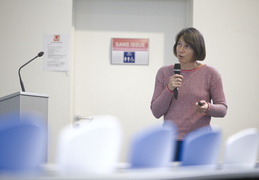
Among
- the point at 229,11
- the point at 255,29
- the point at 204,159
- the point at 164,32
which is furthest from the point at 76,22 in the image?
the point at 204,159

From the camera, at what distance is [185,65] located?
6.86ft

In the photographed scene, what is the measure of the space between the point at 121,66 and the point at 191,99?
218 centimetres

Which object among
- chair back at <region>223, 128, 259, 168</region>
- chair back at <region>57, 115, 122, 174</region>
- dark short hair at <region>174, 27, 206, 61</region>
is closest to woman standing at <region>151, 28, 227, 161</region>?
dark short hair at <region>174, 27, 206, 61</region>

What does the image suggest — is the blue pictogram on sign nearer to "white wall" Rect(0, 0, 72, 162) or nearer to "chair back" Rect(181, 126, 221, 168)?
"white wall" Rect(0, 0, 72, 162)

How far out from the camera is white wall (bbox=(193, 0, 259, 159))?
4016 mm

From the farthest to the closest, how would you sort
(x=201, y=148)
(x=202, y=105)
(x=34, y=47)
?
(x=34, y=47) → (x=202, y=105) → (x=201, y=148)

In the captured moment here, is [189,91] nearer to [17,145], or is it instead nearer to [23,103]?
[23,103]

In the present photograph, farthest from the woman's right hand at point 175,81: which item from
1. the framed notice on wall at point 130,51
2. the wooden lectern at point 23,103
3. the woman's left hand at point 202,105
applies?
the framed notice on wall at point 130,51

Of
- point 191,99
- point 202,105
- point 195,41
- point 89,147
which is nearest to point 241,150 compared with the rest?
point 89,147

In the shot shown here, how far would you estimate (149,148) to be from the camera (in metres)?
0.76

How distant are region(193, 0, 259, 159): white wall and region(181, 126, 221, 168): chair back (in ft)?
10.4

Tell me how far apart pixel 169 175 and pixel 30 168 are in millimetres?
230

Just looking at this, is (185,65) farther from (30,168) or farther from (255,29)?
(255,29)

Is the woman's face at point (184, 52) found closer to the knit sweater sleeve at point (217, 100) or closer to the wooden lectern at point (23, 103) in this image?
the knit sweater sleeve at point (217, 100)
